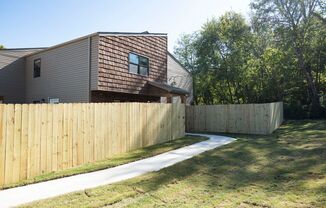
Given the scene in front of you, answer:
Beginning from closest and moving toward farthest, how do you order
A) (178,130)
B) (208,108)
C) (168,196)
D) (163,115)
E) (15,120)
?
(168,196) < (15,120) < (163,115) < (178,130) < (208,108)

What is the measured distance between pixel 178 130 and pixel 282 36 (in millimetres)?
15459

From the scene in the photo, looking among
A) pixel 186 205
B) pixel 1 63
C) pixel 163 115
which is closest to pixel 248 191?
pixel 186 205

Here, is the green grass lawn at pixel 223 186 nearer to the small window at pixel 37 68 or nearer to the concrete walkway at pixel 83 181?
the concrete walkway at pixel 83 181

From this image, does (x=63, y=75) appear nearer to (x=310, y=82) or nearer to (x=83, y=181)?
(x=83, y=181)

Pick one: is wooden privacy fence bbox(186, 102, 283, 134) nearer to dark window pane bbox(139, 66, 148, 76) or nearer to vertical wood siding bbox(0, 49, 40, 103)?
dark window pane bbox(139, 66, 148, 76)

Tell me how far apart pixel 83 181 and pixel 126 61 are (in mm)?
11204

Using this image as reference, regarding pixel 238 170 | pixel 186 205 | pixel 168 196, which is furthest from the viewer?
pixel 238 170

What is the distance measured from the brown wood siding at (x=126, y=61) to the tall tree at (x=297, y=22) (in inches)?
408

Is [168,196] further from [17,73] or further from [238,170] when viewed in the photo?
[17,73]

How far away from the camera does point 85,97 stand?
15039 millimetres

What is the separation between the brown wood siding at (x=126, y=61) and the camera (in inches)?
590

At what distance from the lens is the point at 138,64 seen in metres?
17.8

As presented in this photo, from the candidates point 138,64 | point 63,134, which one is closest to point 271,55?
point 138,64

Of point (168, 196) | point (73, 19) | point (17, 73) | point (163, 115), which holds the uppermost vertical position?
point (73, 19)
